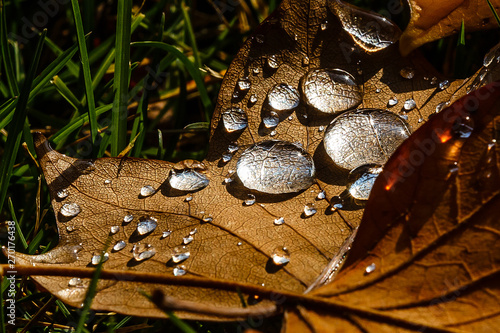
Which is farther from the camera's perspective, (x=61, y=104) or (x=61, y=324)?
(x=61, y=104)

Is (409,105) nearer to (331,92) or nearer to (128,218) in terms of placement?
(331,92)

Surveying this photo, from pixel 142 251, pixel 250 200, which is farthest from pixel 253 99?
pixel 142 251

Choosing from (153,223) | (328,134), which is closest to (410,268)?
(328,134)

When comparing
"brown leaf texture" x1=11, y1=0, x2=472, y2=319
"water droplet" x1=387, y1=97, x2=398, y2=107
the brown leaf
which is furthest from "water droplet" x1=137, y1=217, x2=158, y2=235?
the brown leaf

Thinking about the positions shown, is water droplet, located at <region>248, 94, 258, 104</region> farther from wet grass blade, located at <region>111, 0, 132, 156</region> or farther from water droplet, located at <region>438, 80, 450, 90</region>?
water droplet, located at <region>438, 80, 450, 90</region>

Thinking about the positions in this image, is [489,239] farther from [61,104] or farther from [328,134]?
[61,104]

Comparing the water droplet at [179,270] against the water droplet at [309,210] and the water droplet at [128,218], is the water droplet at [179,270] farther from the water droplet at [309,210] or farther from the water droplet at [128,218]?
the water droplet at [309,210]
